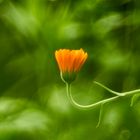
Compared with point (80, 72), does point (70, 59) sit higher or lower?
lower

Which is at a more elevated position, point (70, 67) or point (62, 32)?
point (62, 32)

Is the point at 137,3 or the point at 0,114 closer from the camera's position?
the point at 0,114

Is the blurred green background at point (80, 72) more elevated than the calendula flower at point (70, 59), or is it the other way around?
A: the blurred green background at point (80, 72)

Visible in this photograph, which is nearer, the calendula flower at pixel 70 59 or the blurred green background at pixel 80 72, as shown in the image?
the calendula flower at pixel 70 59

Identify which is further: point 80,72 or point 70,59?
point 80,72

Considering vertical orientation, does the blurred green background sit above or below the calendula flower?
above

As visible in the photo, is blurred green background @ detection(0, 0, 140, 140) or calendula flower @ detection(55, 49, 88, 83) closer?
calendula flower @ detection(55, 49, 88, 83)

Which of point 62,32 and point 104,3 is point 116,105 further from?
point 104,3

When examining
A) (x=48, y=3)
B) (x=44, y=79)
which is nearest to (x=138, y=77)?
(x=44, y=79)
